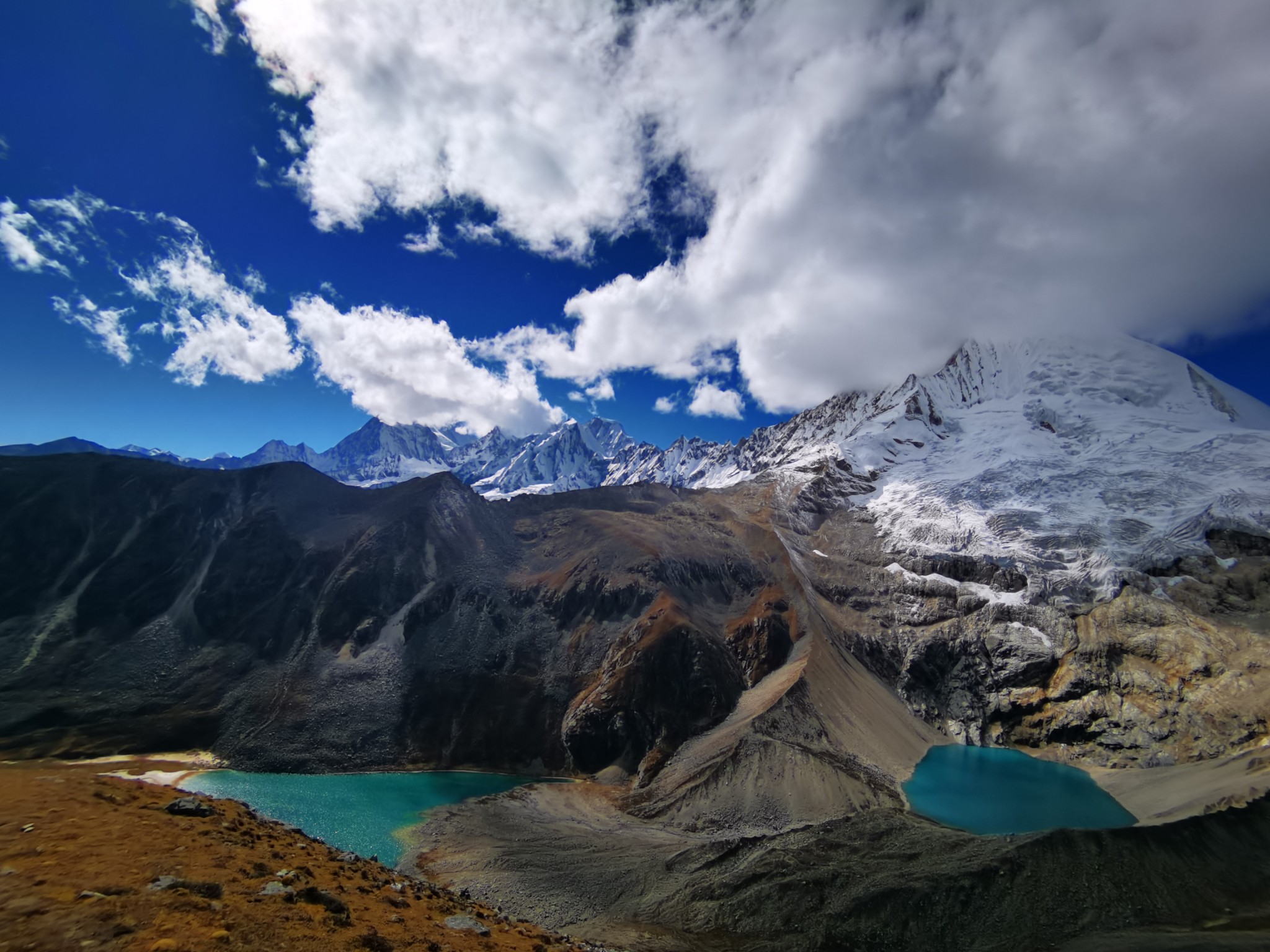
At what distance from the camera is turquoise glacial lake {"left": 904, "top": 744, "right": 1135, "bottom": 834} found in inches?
2389

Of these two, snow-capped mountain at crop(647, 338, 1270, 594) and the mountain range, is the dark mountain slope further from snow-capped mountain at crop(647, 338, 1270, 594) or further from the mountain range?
snow-capped mountain at crop(647, 338, 1270, 594)

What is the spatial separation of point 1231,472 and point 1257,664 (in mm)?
71008

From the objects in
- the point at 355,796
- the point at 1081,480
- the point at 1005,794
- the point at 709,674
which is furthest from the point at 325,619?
the point at 1081,480

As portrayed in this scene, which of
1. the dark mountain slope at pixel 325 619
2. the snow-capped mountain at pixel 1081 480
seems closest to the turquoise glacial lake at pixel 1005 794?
the dark mountain slope at pixel 325 619

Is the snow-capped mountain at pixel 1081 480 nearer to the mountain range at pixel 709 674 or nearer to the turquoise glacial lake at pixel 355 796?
the mountain range at pixel 709 674

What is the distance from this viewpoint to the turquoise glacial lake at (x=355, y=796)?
53.8 m

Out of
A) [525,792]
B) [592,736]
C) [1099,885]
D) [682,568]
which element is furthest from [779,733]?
[682,568]

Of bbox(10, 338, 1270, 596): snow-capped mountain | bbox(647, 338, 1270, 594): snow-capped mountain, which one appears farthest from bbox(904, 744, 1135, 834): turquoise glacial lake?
bbox(10, 338, 1270, 596): snow-capped mountain

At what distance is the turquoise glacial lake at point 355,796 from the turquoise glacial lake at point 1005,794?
50140mm

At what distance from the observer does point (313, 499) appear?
12056 centimetres

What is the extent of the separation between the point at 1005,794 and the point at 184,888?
86.8 metres

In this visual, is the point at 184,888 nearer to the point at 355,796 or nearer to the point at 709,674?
the point at 355,796

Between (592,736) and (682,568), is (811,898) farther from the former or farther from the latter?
(682,568)

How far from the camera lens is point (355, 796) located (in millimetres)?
64875
